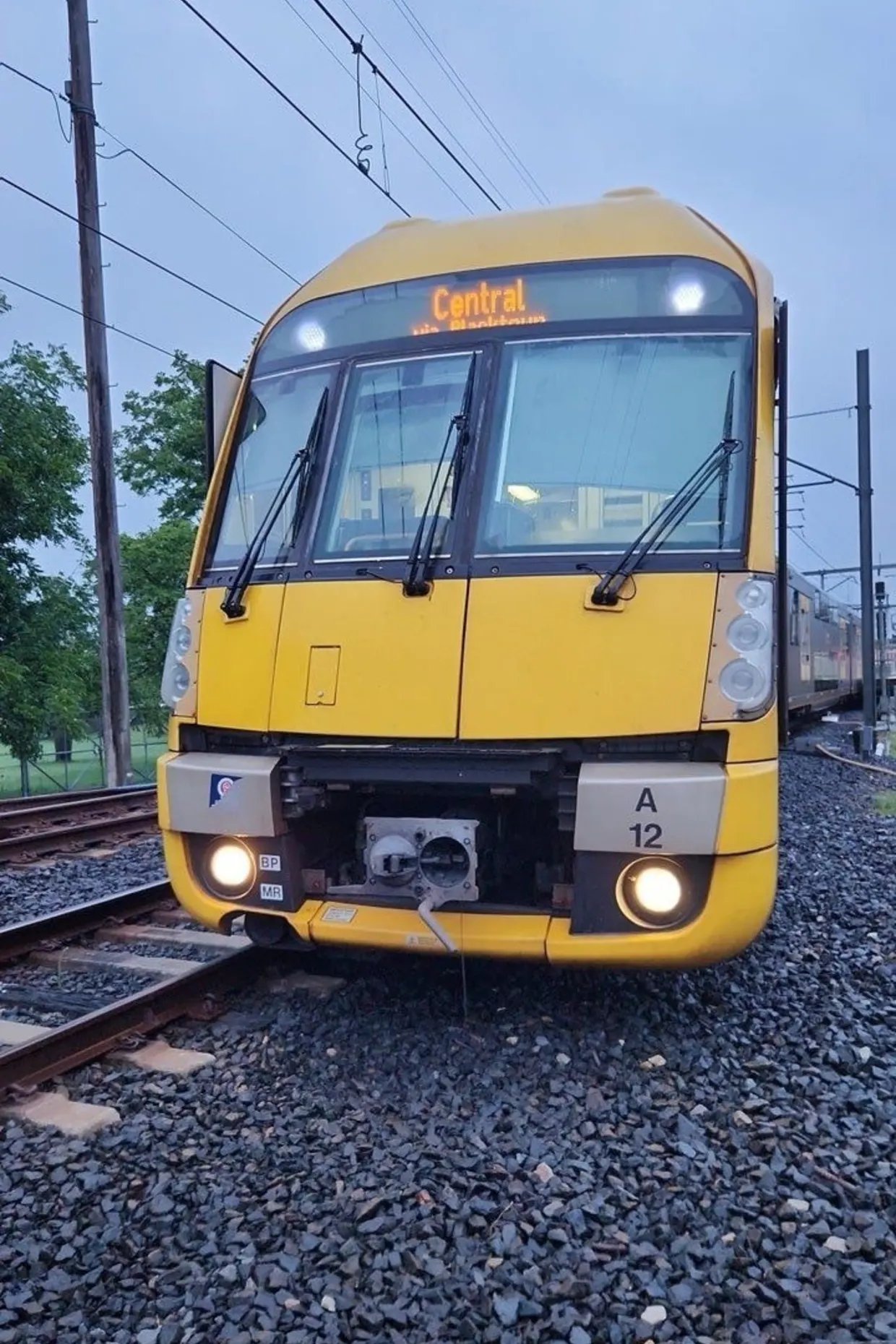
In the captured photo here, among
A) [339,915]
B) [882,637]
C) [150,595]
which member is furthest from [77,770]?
[339,915]

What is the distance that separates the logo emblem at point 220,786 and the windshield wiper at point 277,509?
0.65 meters

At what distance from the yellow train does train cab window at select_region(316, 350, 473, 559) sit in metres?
0.01

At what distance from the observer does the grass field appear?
22.0 m

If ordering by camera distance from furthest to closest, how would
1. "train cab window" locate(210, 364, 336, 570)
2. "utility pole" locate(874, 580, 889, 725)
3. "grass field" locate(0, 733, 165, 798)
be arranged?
"utility pole" locate(874, 580, 889, 725), "grass field" locate(0, 733, 165, 798), "train cab window" locate(210, 364, 336, 570)

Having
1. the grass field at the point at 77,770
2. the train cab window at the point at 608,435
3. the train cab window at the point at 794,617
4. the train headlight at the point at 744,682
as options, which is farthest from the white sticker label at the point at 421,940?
the grass field at the point at 77,770

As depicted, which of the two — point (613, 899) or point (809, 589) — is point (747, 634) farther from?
point (809, 589)

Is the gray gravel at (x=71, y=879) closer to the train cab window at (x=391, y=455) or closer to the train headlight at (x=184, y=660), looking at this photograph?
the train headlight at (x=184, y=660)

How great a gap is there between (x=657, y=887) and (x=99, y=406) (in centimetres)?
1229

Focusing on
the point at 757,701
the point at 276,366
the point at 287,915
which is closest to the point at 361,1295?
the point at 287,915

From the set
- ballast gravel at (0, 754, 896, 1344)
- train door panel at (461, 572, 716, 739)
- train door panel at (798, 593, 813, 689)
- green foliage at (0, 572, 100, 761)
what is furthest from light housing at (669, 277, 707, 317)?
green foliage at (0, 572, 100, 761)

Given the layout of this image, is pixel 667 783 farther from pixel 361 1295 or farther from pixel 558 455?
pixel 361 1295

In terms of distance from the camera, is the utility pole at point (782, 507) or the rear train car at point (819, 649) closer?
the utility pole at point (782, 507)

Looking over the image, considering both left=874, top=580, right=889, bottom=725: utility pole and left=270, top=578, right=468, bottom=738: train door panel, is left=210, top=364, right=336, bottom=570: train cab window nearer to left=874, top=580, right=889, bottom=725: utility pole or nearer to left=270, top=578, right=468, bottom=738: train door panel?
left=270, top=578, right=468, bottom=738: train door panel

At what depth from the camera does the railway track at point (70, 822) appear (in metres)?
7.91
